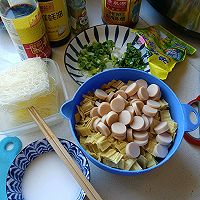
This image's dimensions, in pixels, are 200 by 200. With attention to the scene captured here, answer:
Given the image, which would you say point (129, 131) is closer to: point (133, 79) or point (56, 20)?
point (133, 79)

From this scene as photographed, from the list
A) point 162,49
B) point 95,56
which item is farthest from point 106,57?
point 162,49

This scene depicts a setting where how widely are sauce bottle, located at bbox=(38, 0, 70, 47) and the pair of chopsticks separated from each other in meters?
0.20

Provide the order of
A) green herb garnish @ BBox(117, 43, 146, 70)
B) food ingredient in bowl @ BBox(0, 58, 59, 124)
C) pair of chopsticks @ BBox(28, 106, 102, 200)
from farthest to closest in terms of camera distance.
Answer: green herb garnish @ BBox(117, 43, 146, 70), food ingredient in bowl @ BBox(0, 58, 59, 124), pair of chopsticks @ BBox(28, 106, 102, 200)

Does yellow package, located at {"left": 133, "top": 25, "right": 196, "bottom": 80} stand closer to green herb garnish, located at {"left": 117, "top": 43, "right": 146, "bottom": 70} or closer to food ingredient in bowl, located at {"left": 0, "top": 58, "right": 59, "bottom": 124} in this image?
green herb garnish, located at {"left": 117, "top": 43, "right": 146, "bottom": 70}

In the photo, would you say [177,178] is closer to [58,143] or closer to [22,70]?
[58,143]

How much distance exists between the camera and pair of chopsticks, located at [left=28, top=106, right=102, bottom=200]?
0.43 meters

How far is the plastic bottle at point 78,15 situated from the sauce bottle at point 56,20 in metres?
0.03

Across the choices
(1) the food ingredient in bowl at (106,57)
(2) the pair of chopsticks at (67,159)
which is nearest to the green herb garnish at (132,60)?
(1) the food ingredient in bowl at (106,57)

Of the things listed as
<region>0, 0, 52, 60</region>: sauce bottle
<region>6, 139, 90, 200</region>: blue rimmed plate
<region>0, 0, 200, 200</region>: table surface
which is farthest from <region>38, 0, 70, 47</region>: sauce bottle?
<region>6, 139, 90, 200</region>: blue rimmed plate

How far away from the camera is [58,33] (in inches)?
25.7

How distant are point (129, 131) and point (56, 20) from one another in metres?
0.31

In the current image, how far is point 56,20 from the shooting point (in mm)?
613

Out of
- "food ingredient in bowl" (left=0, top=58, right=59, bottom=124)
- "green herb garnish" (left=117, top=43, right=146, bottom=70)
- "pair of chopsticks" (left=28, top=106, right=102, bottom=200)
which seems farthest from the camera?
"green herb garnish" (left=117, top=43, right=146, bottom=70)

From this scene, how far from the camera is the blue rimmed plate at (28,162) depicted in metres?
0.46
